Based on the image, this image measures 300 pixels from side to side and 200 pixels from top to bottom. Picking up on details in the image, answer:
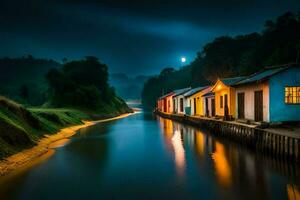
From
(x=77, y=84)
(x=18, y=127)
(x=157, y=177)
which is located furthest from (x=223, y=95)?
(x=77, y=84)

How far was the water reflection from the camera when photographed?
1305cm

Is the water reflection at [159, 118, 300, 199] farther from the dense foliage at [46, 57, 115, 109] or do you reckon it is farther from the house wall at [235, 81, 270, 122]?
the dense foliage at [46, 57, 115, 109]

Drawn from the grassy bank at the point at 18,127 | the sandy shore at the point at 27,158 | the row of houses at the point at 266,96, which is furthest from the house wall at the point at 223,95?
the grassy bank at the point at 18,127

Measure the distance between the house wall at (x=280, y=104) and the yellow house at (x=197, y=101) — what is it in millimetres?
25752

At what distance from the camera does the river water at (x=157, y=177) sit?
516 inches

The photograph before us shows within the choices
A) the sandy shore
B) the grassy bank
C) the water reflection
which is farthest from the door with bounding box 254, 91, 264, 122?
the grassy bank

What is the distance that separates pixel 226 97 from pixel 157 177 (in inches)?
887

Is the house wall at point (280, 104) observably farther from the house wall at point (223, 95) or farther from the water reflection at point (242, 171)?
the house wall at point (223, 95)

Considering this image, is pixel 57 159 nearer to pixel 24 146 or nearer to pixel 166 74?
pixel 24 146

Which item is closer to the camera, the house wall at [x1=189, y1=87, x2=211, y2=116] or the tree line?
the house wall at [x1=189, y1=87, x2=211, y2=116]

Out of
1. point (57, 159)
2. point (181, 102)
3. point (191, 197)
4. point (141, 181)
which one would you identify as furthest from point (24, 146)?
point (181, 102)

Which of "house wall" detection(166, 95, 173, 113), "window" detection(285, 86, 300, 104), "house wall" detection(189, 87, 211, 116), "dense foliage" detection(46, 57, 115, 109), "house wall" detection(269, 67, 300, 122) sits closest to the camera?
"house wall" detection(269, 67, 300, 122)

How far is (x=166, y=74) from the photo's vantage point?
642 feet

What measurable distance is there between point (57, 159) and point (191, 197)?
470 inches
